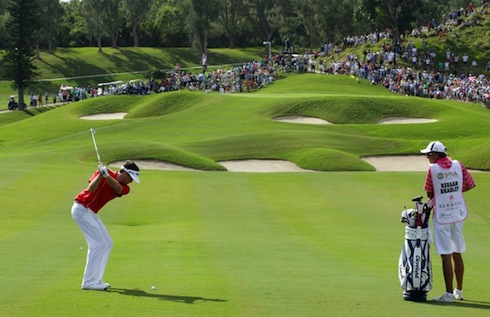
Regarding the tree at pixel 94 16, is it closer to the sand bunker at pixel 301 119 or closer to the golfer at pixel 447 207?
the sand bunker at pixel 301 119

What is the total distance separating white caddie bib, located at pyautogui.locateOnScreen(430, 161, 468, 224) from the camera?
13.9 m

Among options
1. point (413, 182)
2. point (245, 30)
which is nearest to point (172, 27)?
point (245, 30)

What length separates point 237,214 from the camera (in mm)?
28141

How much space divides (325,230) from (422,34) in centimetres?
7675

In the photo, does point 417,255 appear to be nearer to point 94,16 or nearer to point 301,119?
point 301,119

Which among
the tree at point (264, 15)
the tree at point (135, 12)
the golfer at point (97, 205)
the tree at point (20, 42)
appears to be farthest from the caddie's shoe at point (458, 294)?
the tree at point (264, 15)

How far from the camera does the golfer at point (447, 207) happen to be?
13.8 m

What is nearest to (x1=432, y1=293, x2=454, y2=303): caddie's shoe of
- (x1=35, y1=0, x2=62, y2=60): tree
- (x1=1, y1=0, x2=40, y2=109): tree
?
(x1=1, y1=0, x2=40, y2=109): tree

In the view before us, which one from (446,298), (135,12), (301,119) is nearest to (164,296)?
(446,298)

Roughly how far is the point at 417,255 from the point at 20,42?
88.8 meters

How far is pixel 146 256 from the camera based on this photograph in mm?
18688

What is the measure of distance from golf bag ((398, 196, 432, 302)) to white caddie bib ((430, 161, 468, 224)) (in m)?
0.24

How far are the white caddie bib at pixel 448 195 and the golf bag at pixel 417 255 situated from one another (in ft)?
0.78

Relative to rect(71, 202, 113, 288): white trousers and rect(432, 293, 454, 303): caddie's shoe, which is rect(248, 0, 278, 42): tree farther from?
rect(432, 293, 454, 303): caddie's shoe
